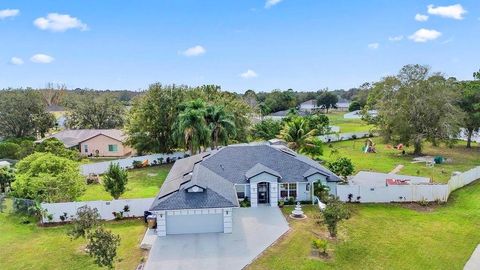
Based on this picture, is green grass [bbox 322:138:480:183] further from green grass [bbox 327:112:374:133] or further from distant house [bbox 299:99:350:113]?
distant house [bbox 299:99:350:113]

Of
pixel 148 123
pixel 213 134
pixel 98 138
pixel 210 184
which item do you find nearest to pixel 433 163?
pixel 213 134

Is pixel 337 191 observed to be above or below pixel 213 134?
below

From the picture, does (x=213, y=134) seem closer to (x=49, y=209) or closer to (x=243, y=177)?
(x=243, y=177)

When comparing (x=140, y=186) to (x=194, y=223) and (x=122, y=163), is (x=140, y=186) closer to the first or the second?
(x=122, y=163)

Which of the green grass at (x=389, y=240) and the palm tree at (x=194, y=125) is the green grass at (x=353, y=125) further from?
the green grass at (x=389, y=240)

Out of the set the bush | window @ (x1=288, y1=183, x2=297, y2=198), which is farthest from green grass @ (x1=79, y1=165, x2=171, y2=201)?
the bush

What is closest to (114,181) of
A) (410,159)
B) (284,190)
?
(284,190)

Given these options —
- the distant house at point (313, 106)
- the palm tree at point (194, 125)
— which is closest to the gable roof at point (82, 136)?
the palm tree at point (194, 125)
